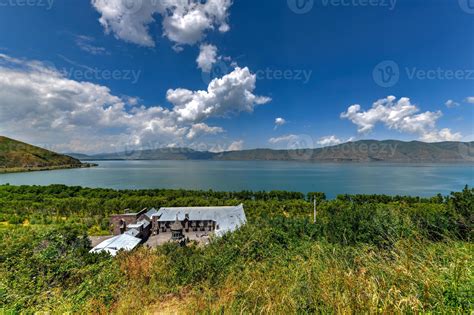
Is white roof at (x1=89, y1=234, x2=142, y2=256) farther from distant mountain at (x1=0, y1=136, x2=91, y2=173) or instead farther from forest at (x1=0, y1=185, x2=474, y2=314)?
distant mountain at (x1=0, y1=136, x2=91, y2=173)

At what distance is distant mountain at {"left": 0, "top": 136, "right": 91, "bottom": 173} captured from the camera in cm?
11462

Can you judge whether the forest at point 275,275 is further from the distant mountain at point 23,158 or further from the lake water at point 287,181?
the distant mountain at point 23,158

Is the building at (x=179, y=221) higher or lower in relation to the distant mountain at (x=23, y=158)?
lower

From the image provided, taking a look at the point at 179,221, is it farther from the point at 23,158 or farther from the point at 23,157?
the point at 23,157

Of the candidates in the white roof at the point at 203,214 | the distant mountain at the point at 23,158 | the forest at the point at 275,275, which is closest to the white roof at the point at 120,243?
the forest at the point at 275,275

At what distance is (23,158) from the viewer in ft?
402

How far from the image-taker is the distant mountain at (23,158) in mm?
114625

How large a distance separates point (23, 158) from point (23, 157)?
36.5 inches

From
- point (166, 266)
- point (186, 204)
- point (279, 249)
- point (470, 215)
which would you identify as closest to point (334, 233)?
point (279, 249)

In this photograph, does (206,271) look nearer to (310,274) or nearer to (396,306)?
(310,274)

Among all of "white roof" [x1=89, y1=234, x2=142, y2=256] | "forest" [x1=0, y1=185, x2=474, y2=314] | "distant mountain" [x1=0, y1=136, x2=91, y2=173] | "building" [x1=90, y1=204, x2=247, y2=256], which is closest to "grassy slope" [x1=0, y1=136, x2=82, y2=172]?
"distant mountain" [x1=0, y1=136, x2=91, y2=173]

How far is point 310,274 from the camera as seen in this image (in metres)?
3.26

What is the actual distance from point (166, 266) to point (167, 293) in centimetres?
206

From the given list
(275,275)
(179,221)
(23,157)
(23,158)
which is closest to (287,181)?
(179,221)
